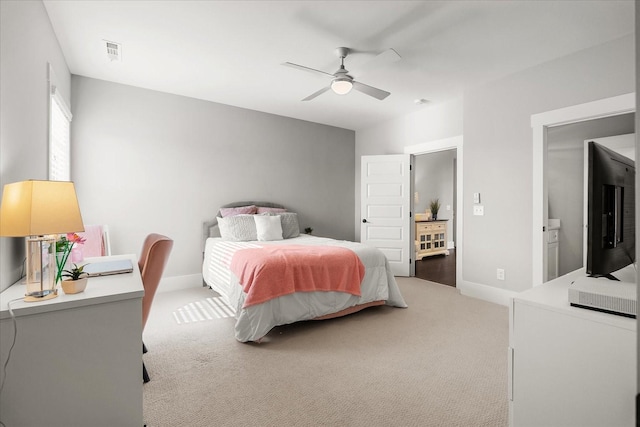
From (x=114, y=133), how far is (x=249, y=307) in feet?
9.59

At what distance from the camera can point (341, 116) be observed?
17.0 feet

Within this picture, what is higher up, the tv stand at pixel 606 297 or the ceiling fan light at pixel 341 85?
the ceiling fan light at pixel 341 85

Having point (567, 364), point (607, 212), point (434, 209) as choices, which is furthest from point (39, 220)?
point (434, 209)

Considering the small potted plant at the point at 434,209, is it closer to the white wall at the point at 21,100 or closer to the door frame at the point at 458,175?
the door frame at the point at 458,175

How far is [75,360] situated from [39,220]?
0.59 meters

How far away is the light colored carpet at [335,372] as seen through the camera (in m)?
1.71

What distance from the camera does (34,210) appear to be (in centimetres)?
129

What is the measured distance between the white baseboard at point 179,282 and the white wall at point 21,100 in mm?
2175

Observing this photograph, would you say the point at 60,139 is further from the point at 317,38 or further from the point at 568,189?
the point at 568,189

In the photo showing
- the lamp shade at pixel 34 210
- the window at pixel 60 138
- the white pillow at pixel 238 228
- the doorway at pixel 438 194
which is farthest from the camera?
the doorway at pixel 438 194

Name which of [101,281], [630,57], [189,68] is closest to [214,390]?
[101,281]

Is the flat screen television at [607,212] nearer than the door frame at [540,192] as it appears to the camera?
Yes

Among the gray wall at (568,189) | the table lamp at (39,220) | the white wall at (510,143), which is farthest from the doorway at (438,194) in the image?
the table lamp at (39,220)

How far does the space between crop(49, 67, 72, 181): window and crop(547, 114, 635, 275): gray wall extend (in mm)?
5697
